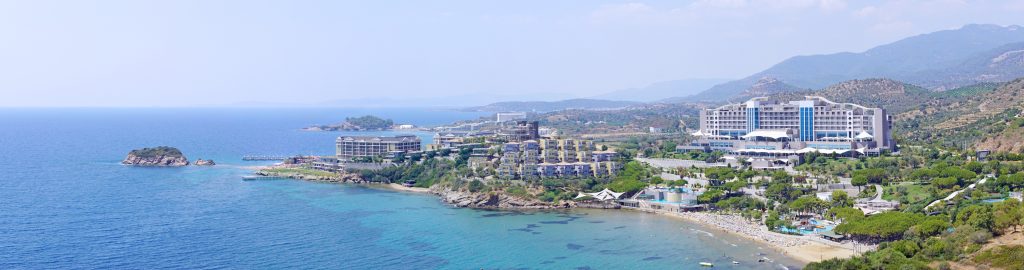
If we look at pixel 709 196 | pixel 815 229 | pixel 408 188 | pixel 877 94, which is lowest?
pixel 815 229

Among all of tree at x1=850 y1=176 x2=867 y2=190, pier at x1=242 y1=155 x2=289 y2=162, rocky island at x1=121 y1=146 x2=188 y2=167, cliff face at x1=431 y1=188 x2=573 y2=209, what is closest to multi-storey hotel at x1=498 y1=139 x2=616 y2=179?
cliff face at x1=431 y1=188 x2=573 y2=209

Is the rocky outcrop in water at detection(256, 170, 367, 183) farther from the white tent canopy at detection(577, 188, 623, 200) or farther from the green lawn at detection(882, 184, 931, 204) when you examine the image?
the green lawn at detection(882, 184, 931, 204)

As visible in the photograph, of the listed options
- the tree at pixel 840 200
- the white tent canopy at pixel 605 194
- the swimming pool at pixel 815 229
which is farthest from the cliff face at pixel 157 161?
the swimming pool at pixel 815 229

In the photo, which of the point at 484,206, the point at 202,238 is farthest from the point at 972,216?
the point at 202,238

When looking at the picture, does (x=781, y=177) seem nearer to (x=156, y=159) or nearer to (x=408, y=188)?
(x=408, y=188)

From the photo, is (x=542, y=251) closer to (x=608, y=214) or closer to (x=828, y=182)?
(x=608, y=214)

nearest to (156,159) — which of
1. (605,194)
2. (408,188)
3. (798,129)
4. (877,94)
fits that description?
(408,188)

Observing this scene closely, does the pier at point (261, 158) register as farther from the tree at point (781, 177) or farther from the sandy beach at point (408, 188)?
the tree at point (781, 177)

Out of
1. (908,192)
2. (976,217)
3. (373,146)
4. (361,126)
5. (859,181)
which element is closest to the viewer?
(976,217)
